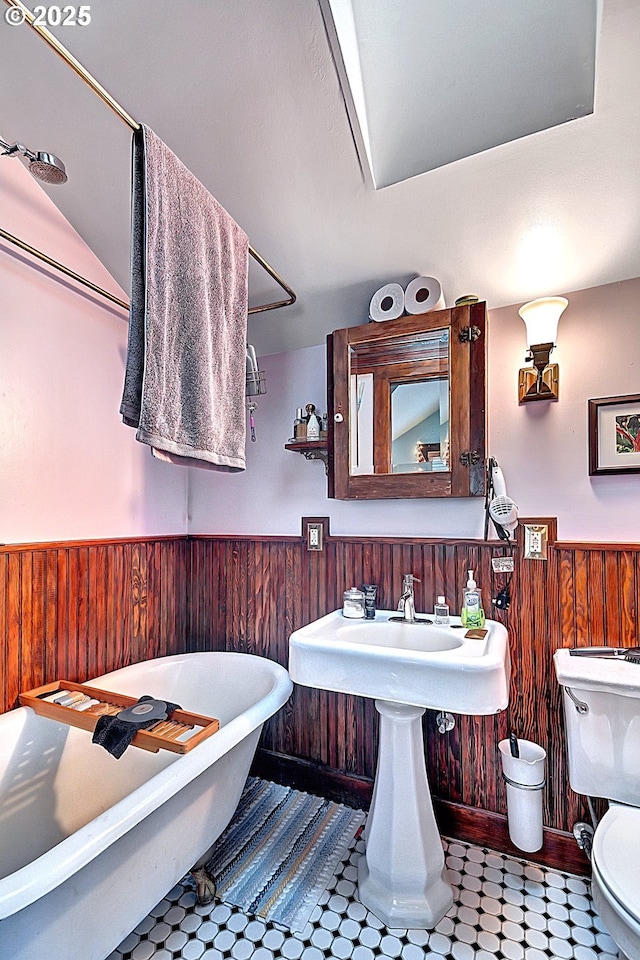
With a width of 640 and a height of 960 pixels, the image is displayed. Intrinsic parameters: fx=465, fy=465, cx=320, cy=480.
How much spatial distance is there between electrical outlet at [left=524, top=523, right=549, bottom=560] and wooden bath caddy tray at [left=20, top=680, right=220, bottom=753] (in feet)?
3.79

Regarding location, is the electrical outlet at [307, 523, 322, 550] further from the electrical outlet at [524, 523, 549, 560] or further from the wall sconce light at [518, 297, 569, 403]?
the wall sconce light at [518, 297, 569, 403]

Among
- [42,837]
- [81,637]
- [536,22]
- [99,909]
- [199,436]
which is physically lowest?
[42,837]

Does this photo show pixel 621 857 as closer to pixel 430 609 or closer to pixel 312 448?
pixel 430 609

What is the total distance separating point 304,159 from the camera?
57.9 inches

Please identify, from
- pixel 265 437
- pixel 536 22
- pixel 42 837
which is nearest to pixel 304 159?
pixel 536 22

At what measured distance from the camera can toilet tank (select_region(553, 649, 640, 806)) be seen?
129 centimetres

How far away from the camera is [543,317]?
61.6 inches

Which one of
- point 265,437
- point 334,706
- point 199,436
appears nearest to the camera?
point 199,436

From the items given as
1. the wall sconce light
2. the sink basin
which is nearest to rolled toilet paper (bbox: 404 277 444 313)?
the wall sconce light

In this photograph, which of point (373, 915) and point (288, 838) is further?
point (288, 838)

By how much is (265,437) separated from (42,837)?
160cm

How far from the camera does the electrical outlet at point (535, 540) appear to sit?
63.4 inches

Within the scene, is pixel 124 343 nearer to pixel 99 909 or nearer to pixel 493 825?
pixel 99 909

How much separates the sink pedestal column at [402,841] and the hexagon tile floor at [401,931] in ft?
0.14
